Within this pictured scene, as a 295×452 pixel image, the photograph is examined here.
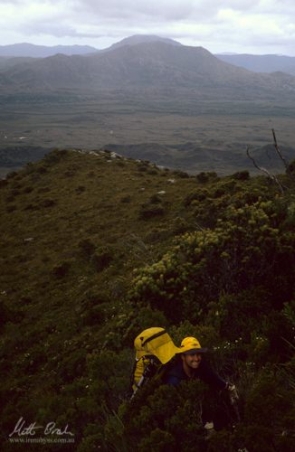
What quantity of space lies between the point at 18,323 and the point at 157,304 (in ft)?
16.5

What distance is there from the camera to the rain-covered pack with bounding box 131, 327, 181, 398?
5590 millimetres

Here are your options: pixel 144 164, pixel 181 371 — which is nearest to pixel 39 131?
pixel 144 164

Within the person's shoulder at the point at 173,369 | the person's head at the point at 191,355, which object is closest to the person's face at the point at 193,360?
the person's head at the point at 191,355

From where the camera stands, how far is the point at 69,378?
900 cm

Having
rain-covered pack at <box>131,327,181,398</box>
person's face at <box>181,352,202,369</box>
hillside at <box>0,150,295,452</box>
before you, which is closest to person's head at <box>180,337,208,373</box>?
person's face at <box>181,352,202,369</box>

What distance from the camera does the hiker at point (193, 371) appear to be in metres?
5.11

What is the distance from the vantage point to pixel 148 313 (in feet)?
27.7

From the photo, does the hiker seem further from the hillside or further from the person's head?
the hillside

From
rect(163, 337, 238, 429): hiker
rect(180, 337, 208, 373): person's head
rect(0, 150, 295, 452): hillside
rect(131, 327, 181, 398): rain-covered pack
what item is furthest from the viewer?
rect(131, 327, 181, 398): rain-covered pack

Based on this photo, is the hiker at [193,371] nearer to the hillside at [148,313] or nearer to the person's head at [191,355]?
the person's head at [191,355]

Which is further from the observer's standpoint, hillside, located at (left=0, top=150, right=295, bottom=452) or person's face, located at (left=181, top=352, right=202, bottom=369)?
person's face, located at (left=181, top=352, right=202, bottom=369)

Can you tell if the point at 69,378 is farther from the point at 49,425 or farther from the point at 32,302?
the point at 32,302

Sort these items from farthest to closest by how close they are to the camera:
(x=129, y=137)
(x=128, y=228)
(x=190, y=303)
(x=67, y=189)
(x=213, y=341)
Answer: (x=129, y=137) < (x=67, y=189) < (x=128, y=228) < (x=190, y=303) < (x=213, y=341)

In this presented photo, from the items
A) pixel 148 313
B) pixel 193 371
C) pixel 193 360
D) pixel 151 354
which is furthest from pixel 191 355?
pixel 148 313
